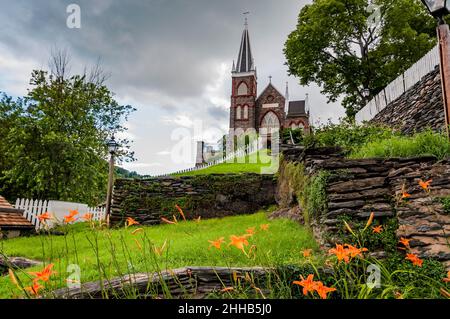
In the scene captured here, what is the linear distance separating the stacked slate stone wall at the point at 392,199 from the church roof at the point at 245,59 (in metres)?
48.9

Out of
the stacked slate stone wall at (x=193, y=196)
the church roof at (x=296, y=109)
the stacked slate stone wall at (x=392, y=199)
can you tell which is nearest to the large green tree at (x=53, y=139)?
the stacked slate stone wall at (x=193, y=196)

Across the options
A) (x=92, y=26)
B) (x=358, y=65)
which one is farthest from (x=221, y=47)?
(x=358, y=65)

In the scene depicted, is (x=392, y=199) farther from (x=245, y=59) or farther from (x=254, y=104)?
(x=245, y=59)

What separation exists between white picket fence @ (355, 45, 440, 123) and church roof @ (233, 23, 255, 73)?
3867 cm

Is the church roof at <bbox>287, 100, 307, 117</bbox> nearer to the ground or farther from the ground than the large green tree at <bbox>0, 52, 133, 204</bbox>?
farther from the ground

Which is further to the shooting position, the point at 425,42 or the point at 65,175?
the point at 425,42

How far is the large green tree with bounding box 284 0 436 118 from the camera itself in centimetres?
1922

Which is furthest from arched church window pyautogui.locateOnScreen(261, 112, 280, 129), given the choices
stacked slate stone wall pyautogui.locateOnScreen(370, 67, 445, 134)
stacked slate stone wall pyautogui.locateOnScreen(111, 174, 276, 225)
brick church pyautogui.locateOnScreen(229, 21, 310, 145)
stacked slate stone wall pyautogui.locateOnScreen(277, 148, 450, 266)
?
stacked slate stone wall pyautogui.locateOnScreen(277, 148, 450, 266)

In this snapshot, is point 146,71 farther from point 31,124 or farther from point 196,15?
point 31,124

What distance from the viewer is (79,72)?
17.2 m

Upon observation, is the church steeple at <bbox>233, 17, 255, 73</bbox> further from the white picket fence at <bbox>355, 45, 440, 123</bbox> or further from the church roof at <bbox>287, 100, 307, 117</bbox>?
the white picket fence at <bbox>355, 45, 440, 123</bbox>

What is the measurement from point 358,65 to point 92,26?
19.5m

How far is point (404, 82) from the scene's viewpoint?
1098 centimetres
